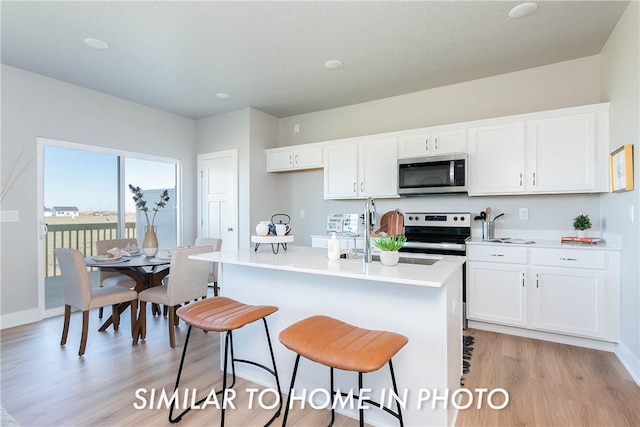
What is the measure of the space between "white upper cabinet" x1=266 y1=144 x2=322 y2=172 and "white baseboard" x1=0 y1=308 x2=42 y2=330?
10.6 ft

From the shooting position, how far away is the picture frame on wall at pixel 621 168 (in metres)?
2.38

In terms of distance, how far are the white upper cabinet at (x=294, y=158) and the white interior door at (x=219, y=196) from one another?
21.1 inches

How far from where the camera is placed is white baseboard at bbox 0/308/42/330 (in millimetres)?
3371

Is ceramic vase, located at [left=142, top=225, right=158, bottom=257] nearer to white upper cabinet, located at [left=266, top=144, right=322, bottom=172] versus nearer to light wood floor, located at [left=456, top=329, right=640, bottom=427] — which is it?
white upper cabinet, located at [left=266, top=144, right=322, bottom=172]

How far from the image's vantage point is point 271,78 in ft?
12.1

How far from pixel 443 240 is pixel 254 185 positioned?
2.66m

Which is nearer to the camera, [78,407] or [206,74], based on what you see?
[78,407]

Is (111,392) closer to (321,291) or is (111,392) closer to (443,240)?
(321,291)

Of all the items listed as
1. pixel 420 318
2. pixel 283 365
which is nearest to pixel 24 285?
pixel 283 365

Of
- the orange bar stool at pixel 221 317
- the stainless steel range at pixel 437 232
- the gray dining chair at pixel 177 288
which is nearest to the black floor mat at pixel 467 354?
the stainless steel range at pixel 437 232

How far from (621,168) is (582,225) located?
0.74 metres

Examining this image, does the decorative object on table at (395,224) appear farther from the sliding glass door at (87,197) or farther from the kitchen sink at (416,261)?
the sliding glass door at (87,197)

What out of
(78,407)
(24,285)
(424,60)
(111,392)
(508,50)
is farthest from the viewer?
(24,285)

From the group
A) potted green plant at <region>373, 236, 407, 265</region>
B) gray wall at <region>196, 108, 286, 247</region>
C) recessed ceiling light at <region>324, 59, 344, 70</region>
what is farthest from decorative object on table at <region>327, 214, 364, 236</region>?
gray wall at <region>196, 108, 286, 247</region>
